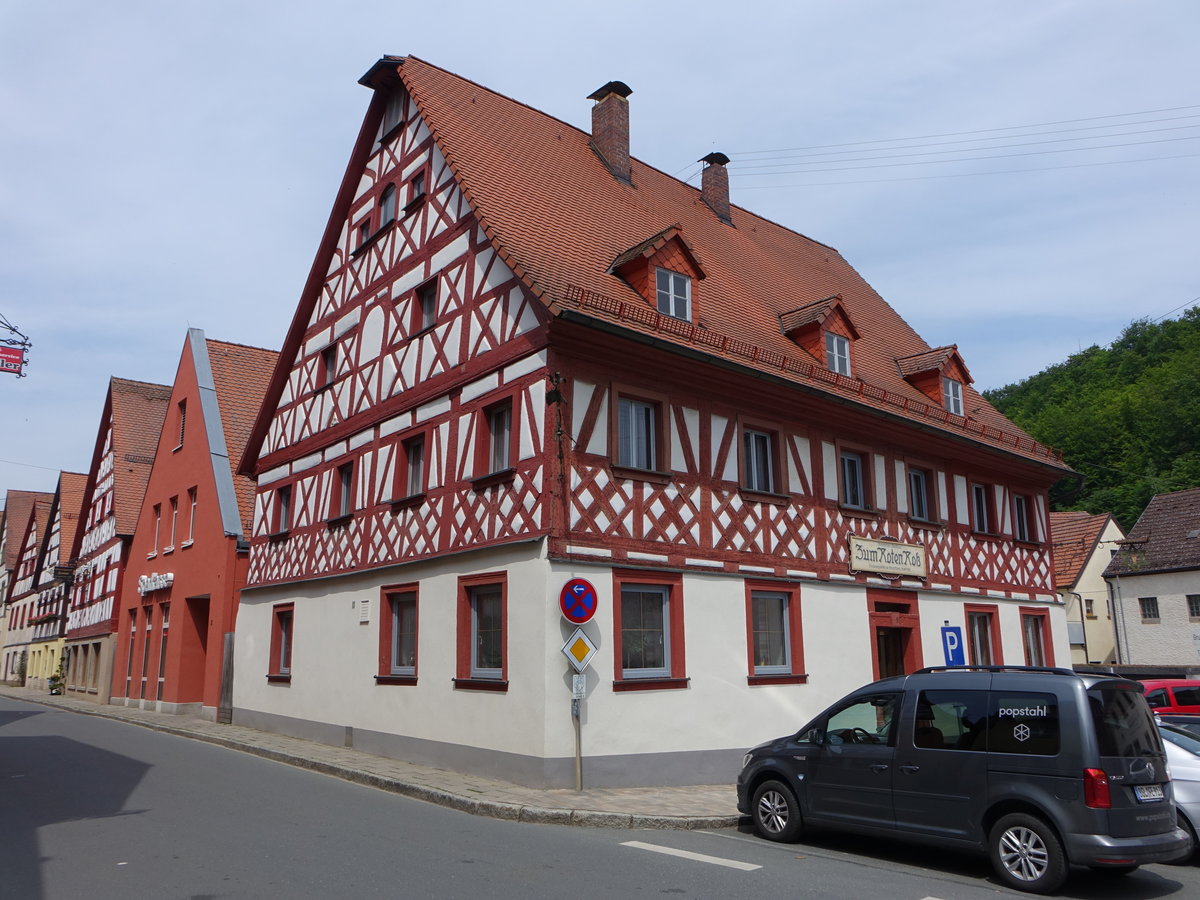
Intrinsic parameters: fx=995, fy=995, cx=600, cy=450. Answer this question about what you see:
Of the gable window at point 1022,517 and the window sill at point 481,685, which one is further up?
the gable window at point 1022,517

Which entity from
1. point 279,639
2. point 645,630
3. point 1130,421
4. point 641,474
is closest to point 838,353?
point 641,474

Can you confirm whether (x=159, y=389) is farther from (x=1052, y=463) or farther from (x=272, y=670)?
(x=1052, y=463)

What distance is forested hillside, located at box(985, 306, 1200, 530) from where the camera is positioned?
5188cm

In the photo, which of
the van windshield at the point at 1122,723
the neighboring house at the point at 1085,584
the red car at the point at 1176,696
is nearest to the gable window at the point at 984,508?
the red car at the point at 1176,696

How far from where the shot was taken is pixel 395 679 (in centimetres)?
1586

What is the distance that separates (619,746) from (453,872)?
17.4 feet

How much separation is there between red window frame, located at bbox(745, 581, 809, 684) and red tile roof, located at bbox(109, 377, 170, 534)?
80.6ft

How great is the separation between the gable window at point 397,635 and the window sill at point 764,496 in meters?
5.49

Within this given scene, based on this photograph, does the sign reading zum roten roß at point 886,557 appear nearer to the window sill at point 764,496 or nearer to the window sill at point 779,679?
the window sill at point 764,496

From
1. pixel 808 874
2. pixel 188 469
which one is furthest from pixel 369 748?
pixel 188 469

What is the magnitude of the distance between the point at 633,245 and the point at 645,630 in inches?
268

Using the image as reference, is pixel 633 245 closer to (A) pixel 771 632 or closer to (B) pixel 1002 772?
(A) pixel 771 632

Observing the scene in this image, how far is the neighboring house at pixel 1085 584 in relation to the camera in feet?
138

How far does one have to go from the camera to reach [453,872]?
7.89 m
